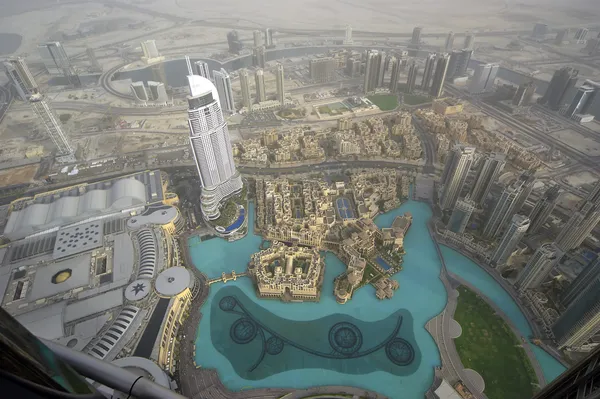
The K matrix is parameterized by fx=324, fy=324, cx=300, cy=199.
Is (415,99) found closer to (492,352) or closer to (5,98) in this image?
(492,352)

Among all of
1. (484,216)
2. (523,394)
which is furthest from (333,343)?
(484,216)

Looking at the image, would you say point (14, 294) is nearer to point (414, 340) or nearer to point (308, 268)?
point (308, 268)

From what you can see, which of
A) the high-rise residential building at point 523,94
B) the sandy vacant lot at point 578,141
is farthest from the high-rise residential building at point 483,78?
the sandy vacant lot at point 578,141

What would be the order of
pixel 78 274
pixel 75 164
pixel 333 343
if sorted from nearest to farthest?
pixel 333 343 < pixel 78 274 < pixel 75 164

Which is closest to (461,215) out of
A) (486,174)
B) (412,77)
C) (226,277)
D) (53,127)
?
(486,174)

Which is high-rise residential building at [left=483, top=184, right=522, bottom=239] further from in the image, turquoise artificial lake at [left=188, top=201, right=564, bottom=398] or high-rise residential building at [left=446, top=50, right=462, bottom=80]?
high-rise residential building at [left=446, top=50, right=462, bottom=80]

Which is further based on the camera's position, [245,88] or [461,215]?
[245,88]

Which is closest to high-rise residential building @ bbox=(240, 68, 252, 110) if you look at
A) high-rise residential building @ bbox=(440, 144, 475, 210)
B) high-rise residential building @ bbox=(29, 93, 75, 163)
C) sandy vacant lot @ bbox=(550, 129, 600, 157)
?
high-rise residential building @ bbox=(29, 93, 75, 163)

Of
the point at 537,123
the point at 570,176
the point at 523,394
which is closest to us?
the point at 523,394
